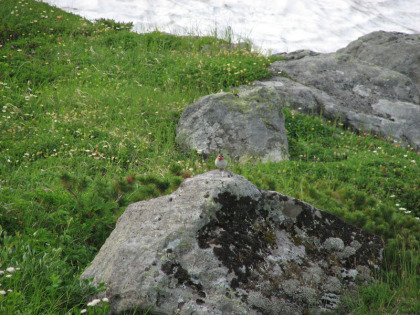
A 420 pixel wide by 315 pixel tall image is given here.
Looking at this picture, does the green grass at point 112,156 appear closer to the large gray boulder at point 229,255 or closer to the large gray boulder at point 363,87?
the large gray boulder at point 229,255

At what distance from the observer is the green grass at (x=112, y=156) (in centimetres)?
356

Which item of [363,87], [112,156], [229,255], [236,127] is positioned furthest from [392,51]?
[229,255]

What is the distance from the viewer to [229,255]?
3227mm

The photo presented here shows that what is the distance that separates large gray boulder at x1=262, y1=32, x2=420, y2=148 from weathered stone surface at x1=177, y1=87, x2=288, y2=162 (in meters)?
1.97

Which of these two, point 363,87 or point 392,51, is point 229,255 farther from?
point 392,51

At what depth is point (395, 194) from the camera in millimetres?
6508

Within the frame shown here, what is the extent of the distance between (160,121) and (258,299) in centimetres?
666

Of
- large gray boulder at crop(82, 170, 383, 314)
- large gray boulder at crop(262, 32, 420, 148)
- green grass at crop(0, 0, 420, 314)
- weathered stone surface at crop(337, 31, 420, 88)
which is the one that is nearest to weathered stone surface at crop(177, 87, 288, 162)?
green grass at crop(0, 0, 420, 314)

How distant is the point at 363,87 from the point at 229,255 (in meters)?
10.5

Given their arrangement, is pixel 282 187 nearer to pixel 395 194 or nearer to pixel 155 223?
pixel 395 194

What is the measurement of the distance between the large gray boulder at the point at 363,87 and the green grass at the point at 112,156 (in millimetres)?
733

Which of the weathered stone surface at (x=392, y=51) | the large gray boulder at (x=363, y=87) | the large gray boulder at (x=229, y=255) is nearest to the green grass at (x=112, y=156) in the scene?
the large gray boulder at (x=229, y=255)

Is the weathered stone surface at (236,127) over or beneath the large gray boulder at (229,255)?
over

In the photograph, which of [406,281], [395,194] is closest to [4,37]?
[395,194]
